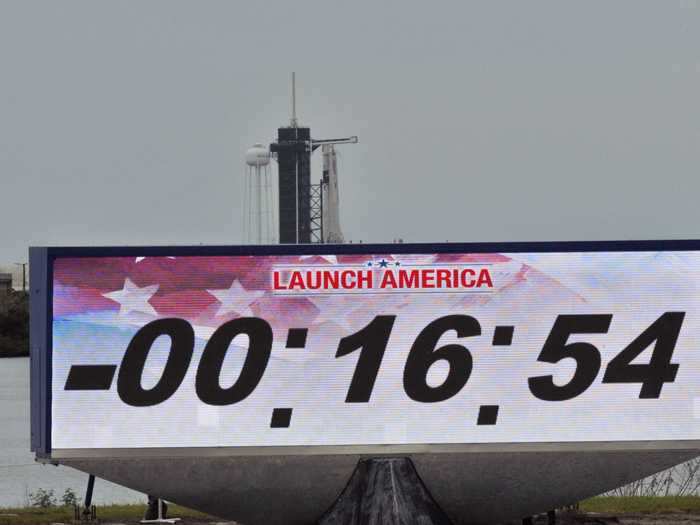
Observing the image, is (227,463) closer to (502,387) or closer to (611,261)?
(502,387)

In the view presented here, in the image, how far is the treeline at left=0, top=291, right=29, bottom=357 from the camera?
12871 centimetres

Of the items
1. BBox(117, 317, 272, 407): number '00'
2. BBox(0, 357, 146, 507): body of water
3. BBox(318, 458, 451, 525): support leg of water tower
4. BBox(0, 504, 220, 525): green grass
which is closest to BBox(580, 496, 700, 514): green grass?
BBox(318, 458, 451, 525): support leg of water tower

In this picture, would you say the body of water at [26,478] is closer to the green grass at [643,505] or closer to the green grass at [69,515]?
the green grass at [69,515]

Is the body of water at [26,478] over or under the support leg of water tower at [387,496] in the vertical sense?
over

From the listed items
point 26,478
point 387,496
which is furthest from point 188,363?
point 26,478

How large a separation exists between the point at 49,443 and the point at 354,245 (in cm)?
546

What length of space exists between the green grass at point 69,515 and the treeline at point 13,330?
95.4 m

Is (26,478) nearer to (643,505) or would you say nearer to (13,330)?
(643,505)

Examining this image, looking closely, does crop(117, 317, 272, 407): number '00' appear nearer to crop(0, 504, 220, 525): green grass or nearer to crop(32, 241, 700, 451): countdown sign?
crop(32, 241, 700, 451): countdown sign

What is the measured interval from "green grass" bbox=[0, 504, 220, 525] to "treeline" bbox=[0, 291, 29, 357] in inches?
3756

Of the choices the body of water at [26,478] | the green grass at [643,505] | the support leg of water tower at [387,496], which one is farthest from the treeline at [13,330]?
the support leg of water tower at [387,496]

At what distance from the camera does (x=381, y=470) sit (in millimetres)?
26531

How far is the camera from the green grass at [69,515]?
3146 centimetres

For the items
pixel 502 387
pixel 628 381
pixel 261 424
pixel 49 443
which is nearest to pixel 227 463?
pixel 261 424
